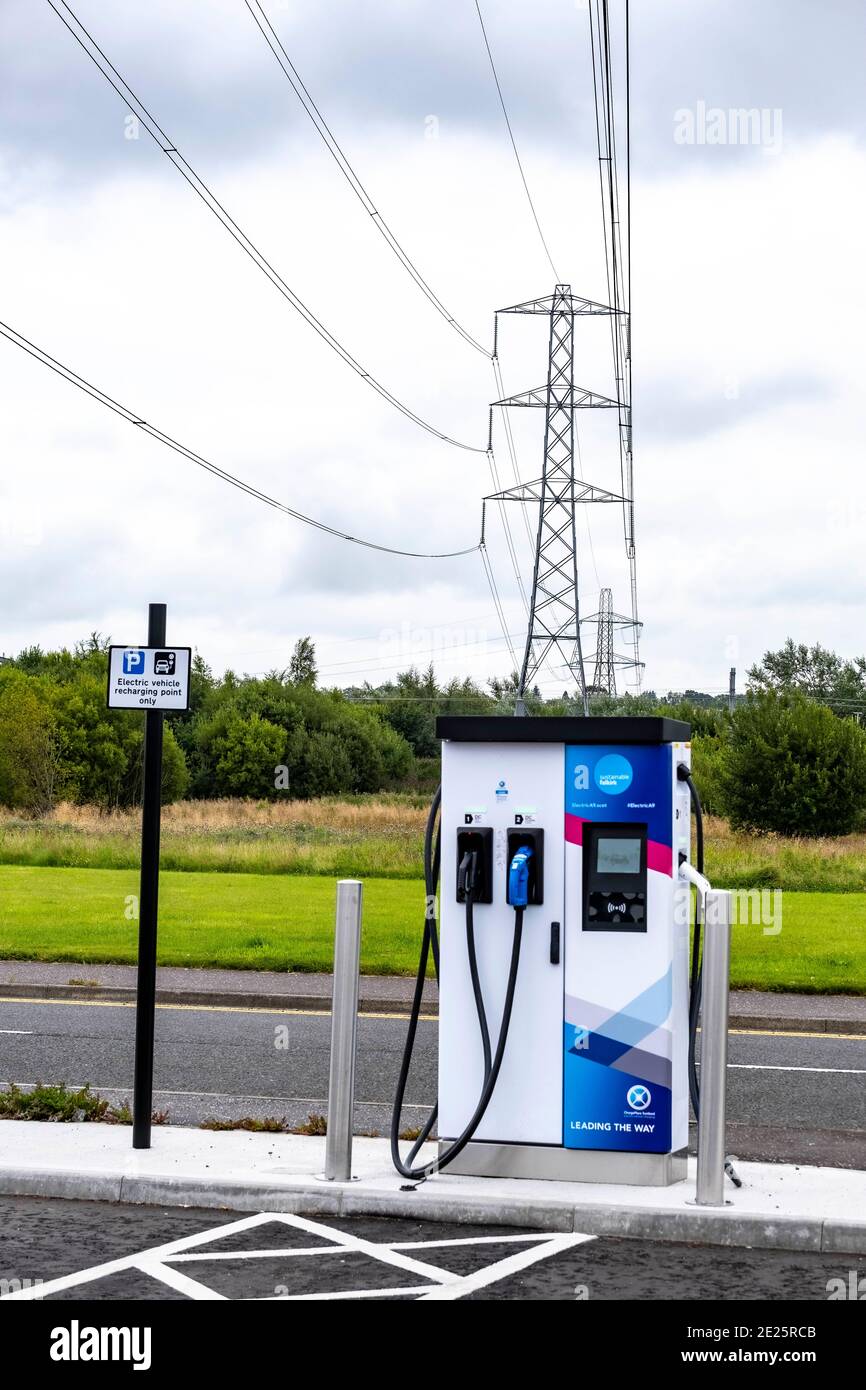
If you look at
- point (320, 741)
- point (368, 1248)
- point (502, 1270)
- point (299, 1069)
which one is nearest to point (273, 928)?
point (299, 1069)

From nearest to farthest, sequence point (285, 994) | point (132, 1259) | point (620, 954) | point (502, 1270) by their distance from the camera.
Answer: point (502, 1270) → point (132, 1259) → point (620, 954) → point (285, 994)

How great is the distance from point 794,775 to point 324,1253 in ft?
124

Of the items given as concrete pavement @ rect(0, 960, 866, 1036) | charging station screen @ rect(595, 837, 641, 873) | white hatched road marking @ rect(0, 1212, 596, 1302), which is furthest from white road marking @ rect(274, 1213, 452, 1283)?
concrete pavement @ rect(0, 960, 866, 1036)

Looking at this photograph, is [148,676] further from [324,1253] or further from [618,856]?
[324,1253]

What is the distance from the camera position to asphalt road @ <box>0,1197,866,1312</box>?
527 cm

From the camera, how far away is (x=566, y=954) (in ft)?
21.5

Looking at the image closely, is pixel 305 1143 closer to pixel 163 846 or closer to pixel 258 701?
pixel 163 846

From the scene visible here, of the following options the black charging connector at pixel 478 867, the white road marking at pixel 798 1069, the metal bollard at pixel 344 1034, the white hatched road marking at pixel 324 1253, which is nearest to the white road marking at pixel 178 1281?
the white hatched road marking at pixel 324 1253

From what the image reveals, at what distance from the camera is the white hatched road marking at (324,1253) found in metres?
5.23

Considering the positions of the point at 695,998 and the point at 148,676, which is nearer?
the point at 695,998

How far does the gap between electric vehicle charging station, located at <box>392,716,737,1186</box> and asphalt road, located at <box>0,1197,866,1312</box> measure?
1.80ft
